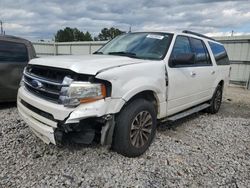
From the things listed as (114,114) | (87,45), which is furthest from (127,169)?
(87,45)

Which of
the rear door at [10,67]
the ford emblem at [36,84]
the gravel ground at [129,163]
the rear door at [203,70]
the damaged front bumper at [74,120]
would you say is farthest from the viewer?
the rear door at [10,67]

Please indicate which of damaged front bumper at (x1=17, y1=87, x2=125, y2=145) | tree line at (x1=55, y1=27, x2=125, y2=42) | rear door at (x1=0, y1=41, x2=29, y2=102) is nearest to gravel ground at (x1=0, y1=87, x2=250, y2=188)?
damaged front bumper at (x1=17, y1=87, x2=125, y2=145)

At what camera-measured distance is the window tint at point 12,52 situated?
217 inches

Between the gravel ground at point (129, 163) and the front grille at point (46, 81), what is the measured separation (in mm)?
883

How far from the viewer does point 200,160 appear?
3.47 m

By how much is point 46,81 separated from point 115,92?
2.86 ft

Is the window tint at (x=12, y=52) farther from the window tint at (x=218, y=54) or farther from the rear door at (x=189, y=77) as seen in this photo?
the window tint at (x=218, y=54)

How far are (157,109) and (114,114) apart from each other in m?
1.05

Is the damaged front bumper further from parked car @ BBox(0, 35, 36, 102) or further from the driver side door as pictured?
parked car @ BBox(0, 35, 36, 102)

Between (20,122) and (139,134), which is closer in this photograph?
(139,134)

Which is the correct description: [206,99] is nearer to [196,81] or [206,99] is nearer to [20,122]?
[196,81]

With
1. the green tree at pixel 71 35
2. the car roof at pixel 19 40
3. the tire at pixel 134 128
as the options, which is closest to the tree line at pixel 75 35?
the green tree at pixel 71 35

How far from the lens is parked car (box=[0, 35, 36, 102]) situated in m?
5.46

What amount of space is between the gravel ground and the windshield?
57.4 inches
